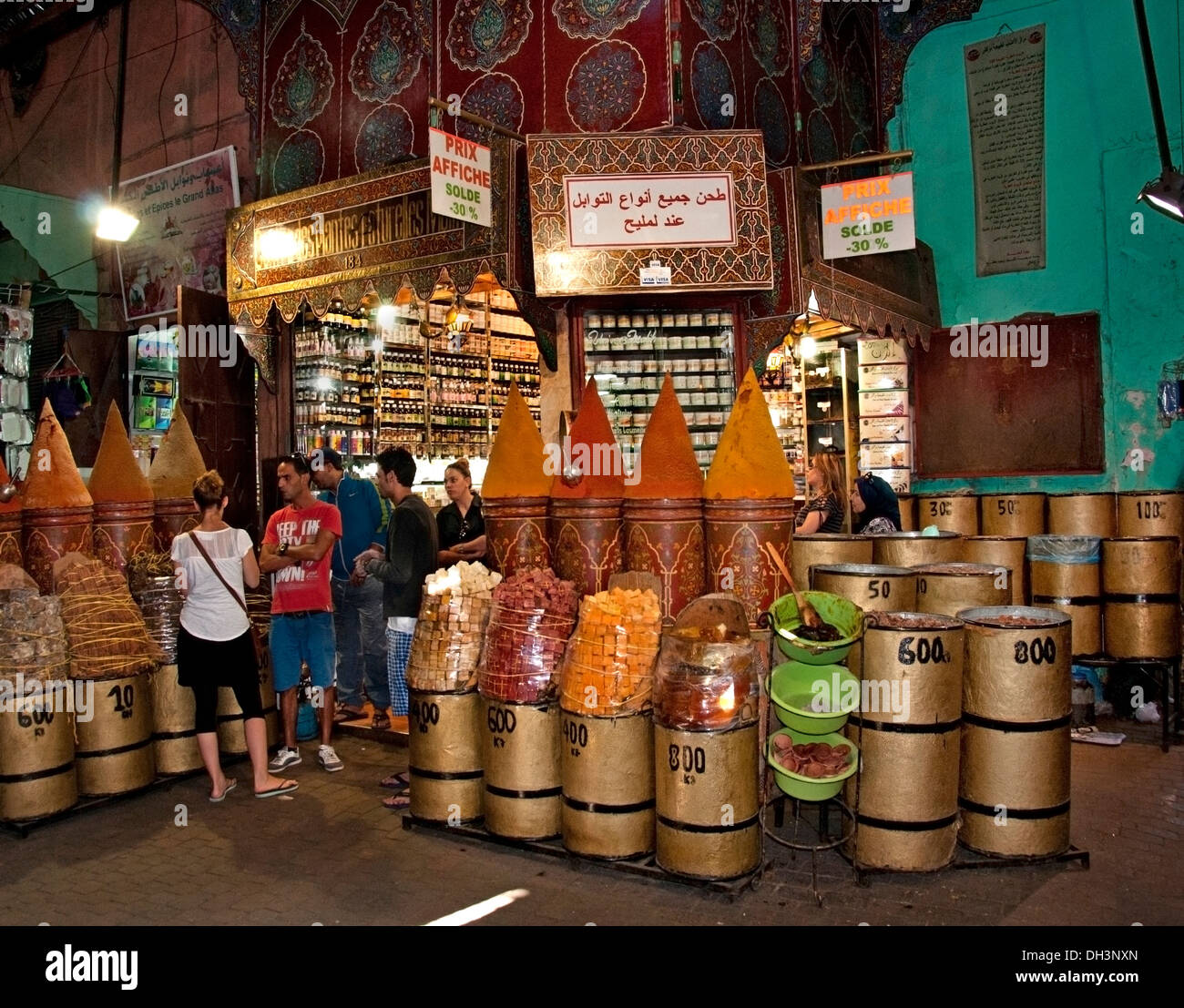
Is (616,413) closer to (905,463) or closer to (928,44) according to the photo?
(905,463)

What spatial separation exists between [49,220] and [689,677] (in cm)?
1110

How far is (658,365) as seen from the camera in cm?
803

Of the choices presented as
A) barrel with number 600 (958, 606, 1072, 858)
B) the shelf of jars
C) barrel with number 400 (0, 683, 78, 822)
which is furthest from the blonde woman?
barrel with number 400 (0, 683, 78, 822)

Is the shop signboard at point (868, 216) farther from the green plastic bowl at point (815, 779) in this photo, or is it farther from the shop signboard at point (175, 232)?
the shop signboard at point (175, 232)

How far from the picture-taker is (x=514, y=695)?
14.7 ft

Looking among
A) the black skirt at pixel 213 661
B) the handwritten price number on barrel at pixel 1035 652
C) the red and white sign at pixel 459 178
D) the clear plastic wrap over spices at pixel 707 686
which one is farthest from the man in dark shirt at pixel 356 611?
the handwritten price number on barrel at pixel 1035 652

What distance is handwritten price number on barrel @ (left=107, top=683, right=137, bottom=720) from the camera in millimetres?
5254

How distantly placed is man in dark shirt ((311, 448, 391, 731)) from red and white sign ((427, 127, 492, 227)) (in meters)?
2.20

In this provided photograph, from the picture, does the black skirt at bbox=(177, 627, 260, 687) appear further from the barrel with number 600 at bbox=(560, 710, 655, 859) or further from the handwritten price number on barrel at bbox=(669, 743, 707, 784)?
the handwritten price number on barrel at bbox=(669, 743, 707, 784)

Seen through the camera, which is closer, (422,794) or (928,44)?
(422,794)

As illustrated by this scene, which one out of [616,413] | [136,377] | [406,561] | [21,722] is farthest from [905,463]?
[136,377]

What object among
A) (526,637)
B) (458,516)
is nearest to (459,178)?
(458,516)

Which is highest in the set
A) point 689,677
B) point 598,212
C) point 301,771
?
point 598,212

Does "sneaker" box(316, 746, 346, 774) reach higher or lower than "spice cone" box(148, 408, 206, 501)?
lower
